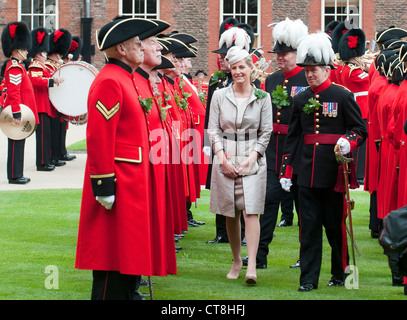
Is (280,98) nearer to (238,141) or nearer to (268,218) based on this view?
(238,141)

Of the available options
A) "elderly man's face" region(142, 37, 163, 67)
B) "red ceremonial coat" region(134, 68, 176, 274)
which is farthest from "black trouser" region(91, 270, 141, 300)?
"elderly man's face" region(142, 37, 163, 67)

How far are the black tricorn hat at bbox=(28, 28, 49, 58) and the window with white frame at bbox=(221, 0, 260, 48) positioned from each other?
15.4 m

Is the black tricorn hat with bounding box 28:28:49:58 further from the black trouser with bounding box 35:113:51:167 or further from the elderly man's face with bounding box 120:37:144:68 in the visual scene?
the elderly man's face with bounding box 120:37:144:68

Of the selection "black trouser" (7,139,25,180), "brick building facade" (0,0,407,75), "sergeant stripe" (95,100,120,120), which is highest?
"brick building facade" (0,0,407,75)

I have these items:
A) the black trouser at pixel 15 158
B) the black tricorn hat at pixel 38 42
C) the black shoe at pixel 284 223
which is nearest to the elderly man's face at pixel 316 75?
the black shoe at pixel 284 223

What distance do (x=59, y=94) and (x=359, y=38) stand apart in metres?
5.40

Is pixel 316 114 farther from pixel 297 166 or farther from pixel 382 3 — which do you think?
pixel 382 3

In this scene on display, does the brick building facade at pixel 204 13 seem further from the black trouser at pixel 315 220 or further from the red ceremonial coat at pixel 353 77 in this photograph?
the black trouser at pixel 315 220

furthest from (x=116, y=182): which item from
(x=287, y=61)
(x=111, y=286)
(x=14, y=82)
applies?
(x=14, y=82)

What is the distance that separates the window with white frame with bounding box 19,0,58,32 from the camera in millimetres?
31172

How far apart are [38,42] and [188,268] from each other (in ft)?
28.8

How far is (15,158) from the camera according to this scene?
13.7 m

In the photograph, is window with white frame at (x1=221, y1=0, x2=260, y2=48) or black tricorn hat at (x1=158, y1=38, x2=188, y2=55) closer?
black tricorn hat at (x1=158, y1=38, x2=188, y2=55)

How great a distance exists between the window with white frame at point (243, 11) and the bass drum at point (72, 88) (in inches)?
626
